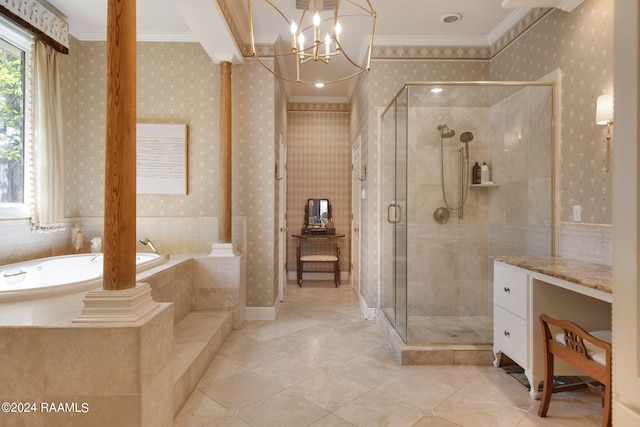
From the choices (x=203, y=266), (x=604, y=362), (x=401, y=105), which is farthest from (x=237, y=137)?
(x=604, y=362)

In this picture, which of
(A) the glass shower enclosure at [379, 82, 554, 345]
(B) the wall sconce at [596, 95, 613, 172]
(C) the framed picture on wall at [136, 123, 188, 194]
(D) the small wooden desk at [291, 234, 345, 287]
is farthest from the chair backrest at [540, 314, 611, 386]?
(D) the small wooden desk at [291, 234, 345, 287]

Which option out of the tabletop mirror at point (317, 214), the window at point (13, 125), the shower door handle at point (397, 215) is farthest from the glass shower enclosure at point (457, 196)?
the window at point (13, 125)

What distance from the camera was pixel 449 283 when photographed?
10.5 feet

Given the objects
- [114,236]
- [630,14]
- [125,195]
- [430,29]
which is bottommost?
[114,236]

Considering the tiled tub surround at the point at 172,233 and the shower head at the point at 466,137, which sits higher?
the shower head at the point at 466,137

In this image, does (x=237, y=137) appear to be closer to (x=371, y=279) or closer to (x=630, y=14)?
(x=371, y=279)

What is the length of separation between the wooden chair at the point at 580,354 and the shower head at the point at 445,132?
6.13 ft

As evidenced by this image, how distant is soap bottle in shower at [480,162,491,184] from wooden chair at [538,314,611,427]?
1615 mm

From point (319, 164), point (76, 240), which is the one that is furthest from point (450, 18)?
point (76, 240)

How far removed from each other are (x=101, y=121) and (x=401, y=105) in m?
3.02

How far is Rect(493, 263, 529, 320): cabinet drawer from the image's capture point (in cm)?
214

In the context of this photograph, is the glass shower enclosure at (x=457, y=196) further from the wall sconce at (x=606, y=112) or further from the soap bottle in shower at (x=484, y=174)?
the wall sconce at (x=606, y=112)

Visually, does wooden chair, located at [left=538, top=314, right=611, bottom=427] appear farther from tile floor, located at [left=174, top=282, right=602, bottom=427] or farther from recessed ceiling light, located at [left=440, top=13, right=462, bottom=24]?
recessed ceiling light, located at [left=440, top=13, right=462, bottom=24]

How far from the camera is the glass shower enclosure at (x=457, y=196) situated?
2873mm
